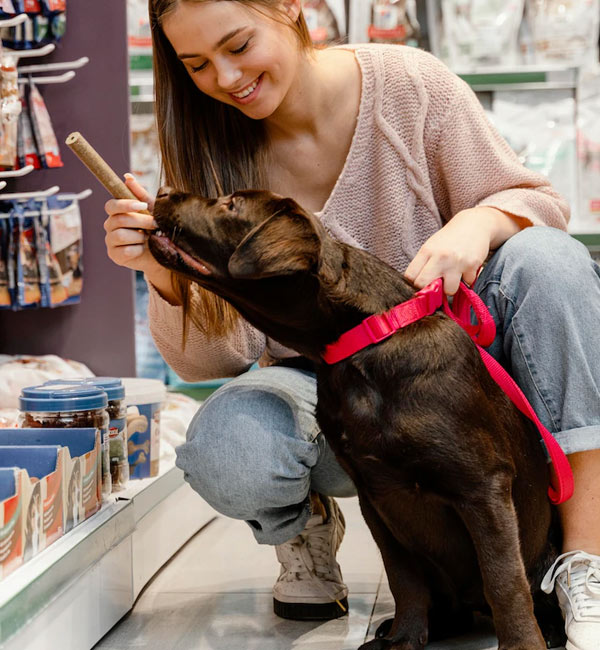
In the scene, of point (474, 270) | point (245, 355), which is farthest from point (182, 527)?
point (474, 270)

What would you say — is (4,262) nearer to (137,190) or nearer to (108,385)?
(108,385)

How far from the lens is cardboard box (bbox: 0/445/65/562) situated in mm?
1316

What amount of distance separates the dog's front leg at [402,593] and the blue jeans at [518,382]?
16 cm

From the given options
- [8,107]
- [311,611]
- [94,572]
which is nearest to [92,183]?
[8,107]

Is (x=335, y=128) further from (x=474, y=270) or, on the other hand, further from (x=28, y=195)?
(x=28, y=195)

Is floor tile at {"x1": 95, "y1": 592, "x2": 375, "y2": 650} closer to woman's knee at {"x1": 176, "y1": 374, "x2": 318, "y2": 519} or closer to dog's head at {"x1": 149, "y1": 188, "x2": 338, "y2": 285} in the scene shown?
woman's knee at {"x1": 176, "y1": 374, "x2": 318, "y2": 519}

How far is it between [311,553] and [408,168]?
2.33ft

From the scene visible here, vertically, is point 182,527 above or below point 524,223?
below

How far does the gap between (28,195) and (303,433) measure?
1.04 meters

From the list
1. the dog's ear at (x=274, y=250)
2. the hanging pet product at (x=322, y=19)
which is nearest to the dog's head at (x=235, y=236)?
the dog's ear at (x=274, y=250)

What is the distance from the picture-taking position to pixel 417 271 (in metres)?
1.34

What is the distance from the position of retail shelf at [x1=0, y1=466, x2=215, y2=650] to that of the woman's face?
752 millimetres

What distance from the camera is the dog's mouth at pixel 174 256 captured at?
1.23 m

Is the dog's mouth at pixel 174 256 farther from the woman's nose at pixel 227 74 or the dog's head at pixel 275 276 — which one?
the woman's nose at pixel 227 74
